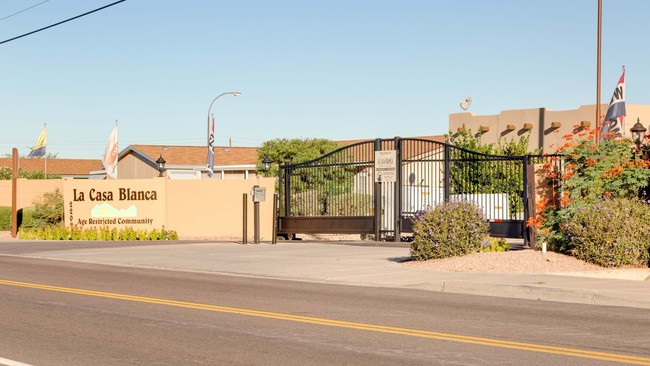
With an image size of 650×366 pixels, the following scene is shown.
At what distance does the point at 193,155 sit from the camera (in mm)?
68875

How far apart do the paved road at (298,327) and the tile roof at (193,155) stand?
164 ft

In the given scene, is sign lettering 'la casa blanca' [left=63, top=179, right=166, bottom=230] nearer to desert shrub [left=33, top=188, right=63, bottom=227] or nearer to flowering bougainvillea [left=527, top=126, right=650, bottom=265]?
desert shrub [left=33, top=188, right=63, bottom=227]

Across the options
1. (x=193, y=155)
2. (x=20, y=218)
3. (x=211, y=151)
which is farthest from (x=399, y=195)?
(x=193, y=155)

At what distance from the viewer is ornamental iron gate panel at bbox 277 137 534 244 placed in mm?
26123

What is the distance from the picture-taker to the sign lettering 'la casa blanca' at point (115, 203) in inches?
1519

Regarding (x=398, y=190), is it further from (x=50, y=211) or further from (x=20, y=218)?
(x=20, y=218)

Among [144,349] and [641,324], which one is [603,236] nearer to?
[641,324]

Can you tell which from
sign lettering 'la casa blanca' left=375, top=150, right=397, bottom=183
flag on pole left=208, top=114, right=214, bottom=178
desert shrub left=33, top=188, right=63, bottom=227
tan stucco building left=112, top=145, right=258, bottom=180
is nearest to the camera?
sign lettering 'la casa blanca' left=375, top=150, right=397, bottom=183

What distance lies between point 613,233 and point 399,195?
11.7 metres

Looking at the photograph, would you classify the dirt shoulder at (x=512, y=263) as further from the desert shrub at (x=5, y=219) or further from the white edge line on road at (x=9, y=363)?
the desert shrub at (x=5, y=219)

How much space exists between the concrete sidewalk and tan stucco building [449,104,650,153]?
24565 mm

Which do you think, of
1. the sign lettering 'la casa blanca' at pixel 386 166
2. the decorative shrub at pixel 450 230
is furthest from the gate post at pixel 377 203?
the decorative shrub at pixel 450 230

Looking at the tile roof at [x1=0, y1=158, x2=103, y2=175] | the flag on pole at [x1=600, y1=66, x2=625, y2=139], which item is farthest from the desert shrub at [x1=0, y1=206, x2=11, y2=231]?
the tile roof at [x1=0, y1=158, x2=103, y2=175]

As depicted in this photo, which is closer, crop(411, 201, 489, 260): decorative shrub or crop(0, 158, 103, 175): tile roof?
crop(411, 201, 489, 260): decorative shrub
